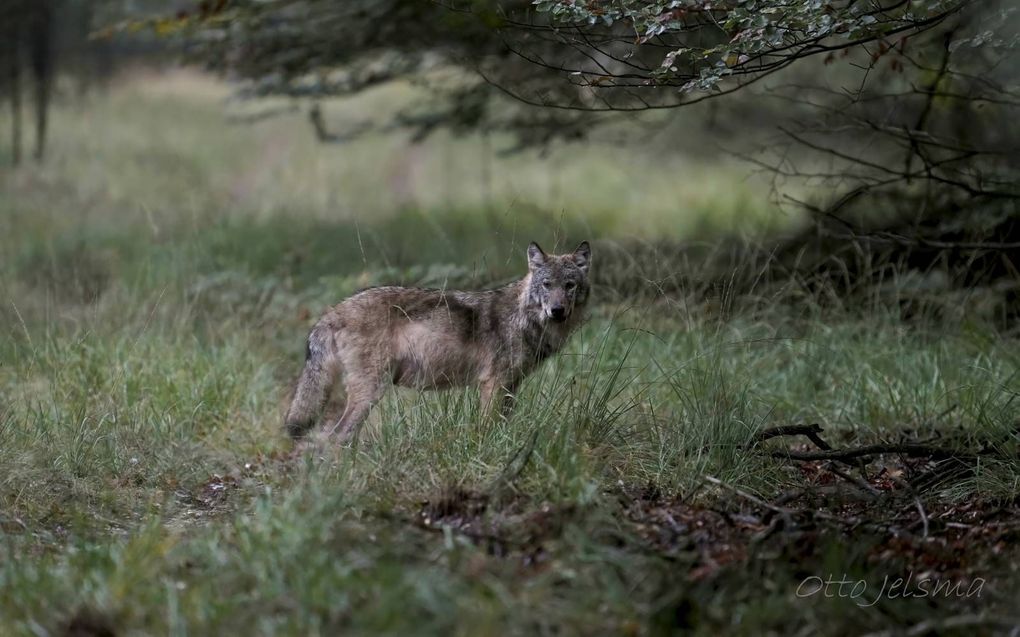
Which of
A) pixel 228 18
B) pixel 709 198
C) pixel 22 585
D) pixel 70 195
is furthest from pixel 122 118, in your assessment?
pixel 22 585

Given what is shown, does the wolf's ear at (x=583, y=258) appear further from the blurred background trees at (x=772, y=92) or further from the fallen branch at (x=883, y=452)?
the fallen branch at (x=883, y=452)

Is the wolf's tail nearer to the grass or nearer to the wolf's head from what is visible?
the grass

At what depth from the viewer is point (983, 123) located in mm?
11453

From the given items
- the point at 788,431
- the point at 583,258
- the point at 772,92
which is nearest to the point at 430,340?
the point at 583,258

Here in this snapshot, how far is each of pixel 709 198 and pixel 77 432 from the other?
13.9 metres

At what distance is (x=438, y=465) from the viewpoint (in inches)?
237

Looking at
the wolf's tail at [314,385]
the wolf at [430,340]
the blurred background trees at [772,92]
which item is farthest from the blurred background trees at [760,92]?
the wolf's tail at [314,385]

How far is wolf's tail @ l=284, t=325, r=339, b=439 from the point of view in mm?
7691
